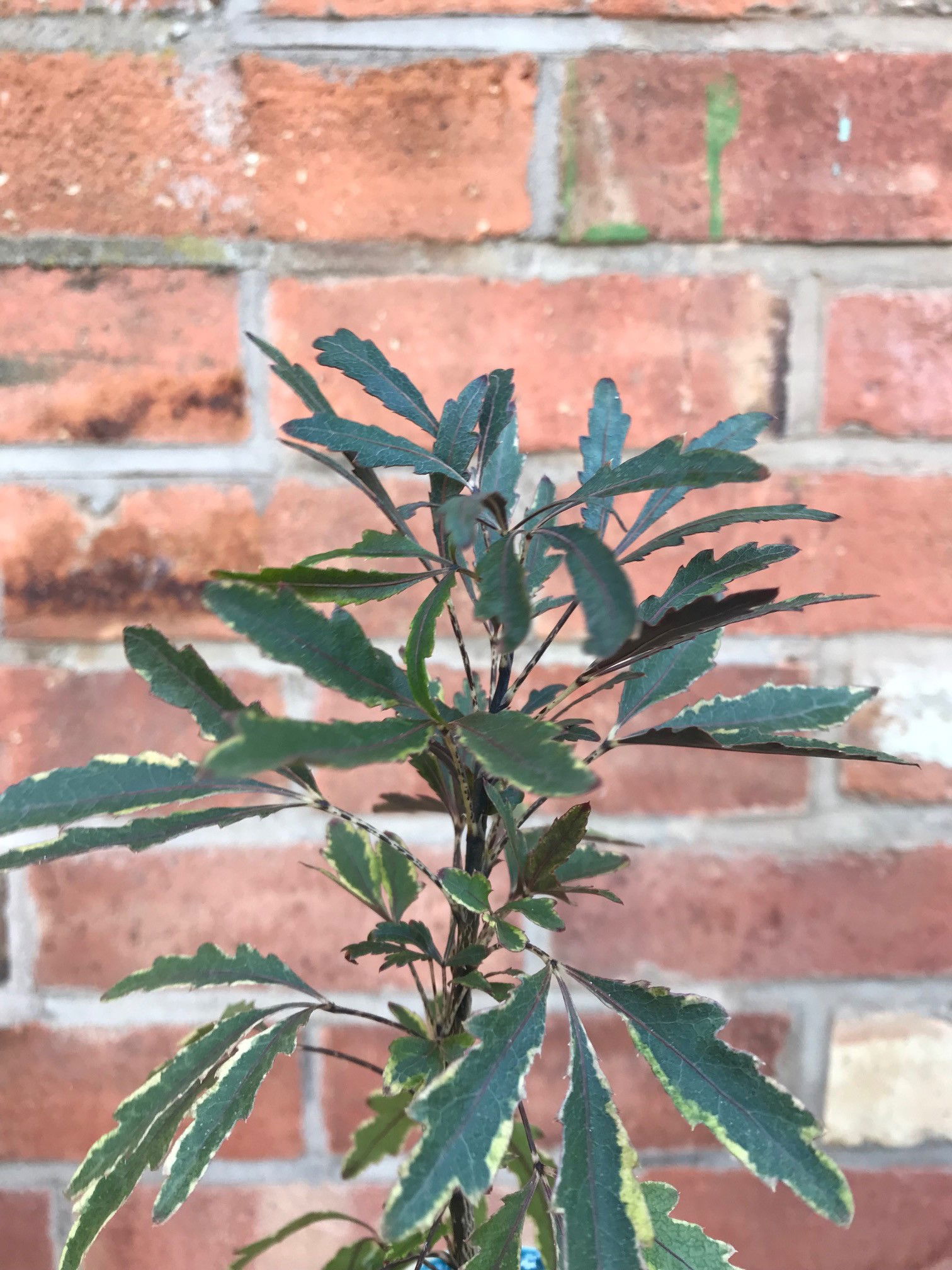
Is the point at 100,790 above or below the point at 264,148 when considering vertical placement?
below

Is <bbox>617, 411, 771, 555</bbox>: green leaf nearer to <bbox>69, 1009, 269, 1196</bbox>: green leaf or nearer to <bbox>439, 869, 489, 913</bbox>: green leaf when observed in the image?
<bbox>439, 869, 489, 913</bbox>: green leaf

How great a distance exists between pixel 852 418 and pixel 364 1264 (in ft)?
1.73

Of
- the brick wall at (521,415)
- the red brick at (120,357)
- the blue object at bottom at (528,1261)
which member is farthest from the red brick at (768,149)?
the blue object at bottom at (528,1261)

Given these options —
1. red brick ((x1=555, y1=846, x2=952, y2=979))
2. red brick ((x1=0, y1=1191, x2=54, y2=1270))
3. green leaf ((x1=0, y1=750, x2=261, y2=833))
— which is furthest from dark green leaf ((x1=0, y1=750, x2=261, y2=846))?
red brick ((x1=0, y1=1191, x2=54, y2=1270))

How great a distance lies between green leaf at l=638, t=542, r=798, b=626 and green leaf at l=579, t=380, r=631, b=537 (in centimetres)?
4

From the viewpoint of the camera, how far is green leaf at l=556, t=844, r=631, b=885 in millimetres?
336

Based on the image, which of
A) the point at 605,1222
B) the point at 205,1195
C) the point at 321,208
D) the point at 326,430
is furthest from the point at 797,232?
the point at 205,1195

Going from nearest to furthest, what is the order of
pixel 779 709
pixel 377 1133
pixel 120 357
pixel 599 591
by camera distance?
1. pixel 599 591
2. pixel 779 709
3. pixel 377 1133
4. pixel 120 357

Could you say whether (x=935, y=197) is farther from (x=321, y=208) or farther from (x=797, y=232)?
(x=321, y=208)

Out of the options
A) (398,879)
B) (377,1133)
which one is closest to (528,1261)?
(377,1133)

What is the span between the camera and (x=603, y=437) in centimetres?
31

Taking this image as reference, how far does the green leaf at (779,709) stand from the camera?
0.28 m

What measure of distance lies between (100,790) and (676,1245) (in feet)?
0.82

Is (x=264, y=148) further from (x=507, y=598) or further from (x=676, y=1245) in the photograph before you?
(x=676, y=1245)
